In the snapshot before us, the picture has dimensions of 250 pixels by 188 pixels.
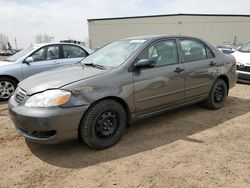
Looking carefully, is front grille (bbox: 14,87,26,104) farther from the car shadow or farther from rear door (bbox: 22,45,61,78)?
rear door (bbox: 22,45,61,78)

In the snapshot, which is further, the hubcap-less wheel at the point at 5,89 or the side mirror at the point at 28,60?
the side mirror at the point at 28,60

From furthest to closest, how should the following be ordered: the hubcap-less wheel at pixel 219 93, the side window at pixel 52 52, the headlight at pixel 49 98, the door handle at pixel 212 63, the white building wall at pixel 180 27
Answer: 1. the white building wall at pixel 180 27
2. the side window at pixel 52 52
3. the hubcap-less wheel at pixel 219 93
4. the door handle at pixel 212 63
5. the headlight at pixel 49 98

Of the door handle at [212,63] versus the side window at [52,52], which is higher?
the side window at [52,52]

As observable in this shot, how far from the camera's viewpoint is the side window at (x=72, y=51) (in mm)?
7363

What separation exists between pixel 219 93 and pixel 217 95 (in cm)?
8

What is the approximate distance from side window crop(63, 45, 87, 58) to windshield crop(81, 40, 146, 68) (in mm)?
2997

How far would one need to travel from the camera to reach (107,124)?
11.6 feet

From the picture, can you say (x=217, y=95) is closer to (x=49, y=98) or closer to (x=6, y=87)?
(x=49, y=98)

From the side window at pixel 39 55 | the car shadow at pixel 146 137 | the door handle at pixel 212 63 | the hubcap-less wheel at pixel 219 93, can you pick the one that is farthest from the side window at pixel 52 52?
the hubcap-less wheel at pixel 219 93

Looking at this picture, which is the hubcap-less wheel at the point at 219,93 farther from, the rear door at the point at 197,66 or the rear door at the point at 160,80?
the rear door at the point at 160,80

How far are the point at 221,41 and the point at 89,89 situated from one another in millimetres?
38759

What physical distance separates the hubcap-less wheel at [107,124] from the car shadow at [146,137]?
0.22 meters

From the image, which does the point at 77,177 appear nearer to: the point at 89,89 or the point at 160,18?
the point at 89,89

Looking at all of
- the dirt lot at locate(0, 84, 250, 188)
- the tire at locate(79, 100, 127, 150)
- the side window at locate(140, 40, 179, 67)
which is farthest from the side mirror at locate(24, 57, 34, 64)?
the tire at locate(79, 100, 127, 150)
